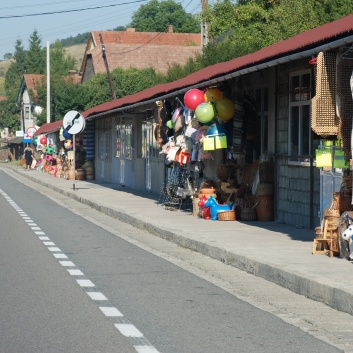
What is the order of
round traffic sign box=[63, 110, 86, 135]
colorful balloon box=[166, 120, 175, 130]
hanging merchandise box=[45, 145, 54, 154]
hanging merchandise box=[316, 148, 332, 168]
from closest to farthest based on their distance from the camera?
hanging merchandise box=[316, 148, 332, 168], colorful balloon box=[166, 120, 175, 130], round traffic sign box=[63, 110, 86, 135], hanging merchandise box=[45, 145, 54, 154]

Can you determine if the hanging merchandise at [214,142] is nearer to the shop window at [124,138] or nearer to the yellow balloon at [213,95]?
the yellow balloon at [213,95]

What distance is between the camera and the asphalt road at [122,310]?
27.2 feet

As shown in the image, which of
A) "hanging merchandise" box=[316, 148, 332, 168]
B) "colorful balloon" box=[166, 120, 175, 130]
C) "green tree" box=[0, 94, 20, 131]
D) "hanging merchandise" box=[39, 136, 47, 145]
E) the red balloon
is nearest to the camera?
"hanging merchandise" box=[316, 148, 332, 168]

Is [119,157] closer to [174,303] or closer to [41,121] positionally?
[174,303]

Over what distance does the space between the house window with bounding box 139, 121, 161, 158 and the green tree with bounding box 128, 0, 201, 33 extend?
114 metres

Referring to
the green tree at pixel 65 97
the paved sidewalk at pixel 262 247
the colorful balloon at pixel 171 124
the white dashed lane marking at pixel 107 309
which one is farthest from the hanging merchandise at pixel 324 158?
the green tree at pixel 65 97

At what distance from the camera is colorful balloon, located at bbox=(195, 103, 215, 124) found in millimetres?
21125

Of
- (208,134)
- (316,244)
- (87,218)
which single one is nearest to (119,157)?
(87,218)

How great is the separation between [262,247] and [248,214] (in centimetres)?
568

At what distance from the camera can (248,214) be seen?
20844mm

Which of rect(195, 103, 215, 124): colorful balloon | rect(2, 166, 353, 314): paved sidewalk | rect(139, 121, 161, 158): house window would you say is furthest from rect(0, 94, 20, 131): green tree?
rect(195, 103, 215, 124): colorful balloon

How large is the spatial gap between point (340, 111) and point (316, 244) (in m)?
1.86

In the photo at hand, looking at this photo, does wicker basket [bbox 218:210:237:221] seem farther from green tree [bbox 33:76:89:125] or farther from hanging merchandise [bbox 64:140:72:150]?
green tree [bbox 33:76:89:125]

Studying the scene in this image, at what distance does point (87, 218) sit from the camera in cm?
2498
